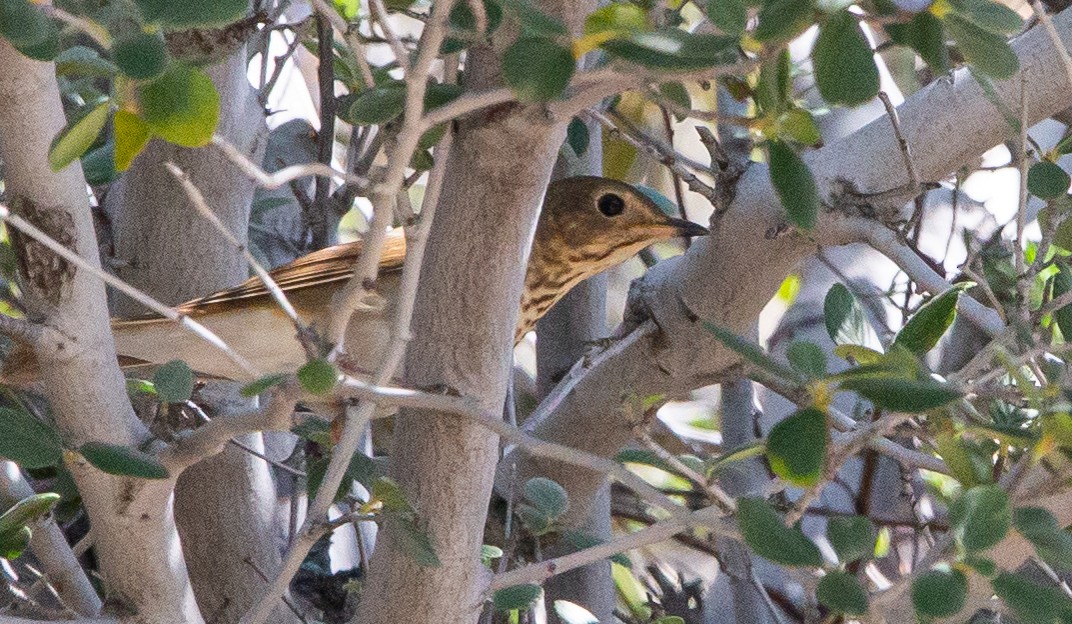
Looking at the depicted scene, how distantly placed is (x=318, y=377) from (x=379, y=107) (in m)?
0.44

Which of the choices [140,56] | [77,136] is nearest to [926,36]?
[140,56]

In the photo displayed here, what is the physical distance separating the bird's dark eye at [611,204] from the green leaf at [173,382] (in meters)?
1.67

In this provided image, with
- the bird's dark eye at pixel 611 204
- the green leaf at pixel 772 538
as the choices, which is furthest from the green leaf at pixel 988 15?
the bird's dark eye at pixel 611 204

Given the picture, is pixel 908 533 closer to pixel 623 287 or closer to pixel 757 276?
pixel 757 276

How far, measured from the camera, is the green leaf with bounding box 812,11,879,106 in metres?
1.27

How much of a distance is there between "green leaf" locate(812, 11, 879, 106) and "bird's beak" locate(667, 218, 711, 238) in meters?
1.74

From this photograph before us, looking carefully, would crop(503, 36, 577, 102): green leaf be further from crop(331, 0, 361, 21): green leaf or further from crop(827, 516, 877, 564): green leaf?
crop(331, 0, 361, 21): green leaf

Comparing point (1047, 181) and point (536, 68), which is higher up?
point (536, 68)

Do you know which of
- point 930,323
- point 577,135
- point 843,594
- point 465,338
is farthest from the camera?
point 577,135

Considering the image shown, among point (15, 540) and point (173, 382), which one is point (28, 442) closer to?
point (173, 382)

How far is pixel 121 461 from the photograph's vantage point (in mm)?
1627

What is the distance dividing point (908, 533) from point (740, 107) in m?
1.27

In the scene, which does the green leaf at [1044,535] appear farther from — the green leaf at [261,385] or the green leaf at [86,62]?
the green leaf at [86,62]

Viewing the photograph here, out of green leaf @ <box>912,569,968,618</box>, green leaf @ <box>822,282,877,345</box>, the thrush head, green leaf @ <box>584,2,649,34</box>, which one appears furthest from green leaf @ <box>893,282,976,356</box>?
the thrush head
